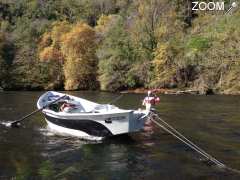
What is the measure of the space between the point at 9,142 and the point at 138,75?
178 feet

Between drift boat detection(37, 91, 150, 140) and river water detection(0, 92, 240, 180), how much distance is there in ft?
2.34

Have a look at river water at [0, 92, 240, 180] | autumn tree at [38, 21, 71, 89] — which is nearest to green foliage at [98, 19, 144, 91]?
autumn tree at [38, 21, 71, 89]

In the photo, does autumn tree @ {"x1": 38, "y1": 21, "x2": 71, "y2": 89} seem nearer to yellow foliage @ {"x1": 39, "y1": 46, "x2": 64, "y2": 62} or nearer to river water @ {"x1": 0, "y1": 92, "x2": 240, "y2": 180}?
yellow foliage @ {"x1": 39, "y1": 46, "x2": 64, "y2": 62}

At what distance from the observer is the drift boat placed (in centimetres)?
2548

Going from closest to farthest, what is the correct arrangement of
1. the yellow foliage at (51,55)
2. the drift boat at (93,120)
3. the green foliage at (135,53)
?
the drift boat at (93,120)
the green foliage at (135,53)
the yellow foliage at (51,55)

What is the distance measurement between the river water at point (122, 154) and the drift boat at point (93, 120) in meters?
0.71

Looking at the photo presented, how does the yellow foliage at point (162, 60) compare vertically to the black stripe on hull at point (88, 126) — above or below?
above

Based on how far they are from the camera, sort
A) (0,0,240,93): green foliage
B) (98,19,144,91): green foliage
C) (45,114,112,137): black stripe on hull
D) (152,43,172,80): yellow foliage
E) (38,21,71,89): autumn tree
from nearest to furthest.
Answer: (45,114,112,137): black stripe on hull
(0,0,240,93): green foliage
(152,43,172,80): yellow foliage
(98,19,144,91): green foliage
(38,21,71,89): autumn tree

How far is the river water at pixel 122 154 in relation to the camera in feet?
63.1

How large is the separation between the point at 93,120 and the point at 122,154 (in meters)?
4.01

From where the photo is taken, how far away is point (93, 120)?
2644 centimetres

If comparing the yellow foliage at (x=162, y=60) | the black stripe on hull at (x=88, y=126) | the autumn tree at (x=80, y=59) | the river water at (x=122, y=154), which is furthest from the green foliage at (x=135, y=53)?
the black stripe on hull at (x=88, y=126)

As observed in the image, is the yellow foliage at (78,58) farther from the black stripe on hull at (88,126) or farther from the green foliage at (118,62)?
the black stripe on hull at (88,126)

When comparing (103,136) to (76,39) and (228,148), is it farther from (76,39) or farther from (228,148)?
(76,39)
